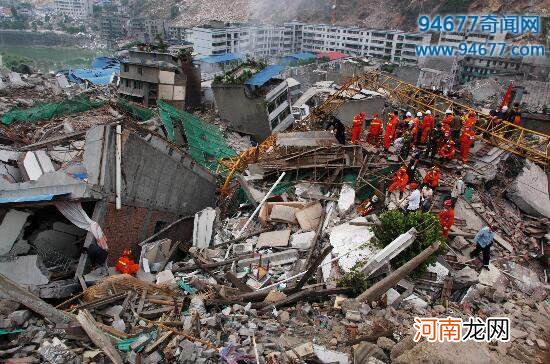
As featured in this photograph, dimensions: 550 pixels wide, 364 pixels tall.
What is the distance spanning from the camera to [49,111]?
1828 cm

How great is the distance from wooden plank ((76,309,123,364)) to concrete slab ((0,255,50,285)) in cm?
208

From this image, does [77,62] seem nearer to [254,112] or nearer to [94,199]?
[254,112]

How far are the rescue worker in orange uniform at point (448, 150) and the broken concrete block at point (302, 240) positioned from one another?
18.9ft

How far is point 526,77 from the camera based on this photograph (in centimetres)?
4828

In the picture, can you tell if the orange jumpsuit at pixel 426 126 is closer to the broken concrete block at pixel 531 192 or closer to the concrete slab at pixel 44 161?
the broken concrete block at pixel 531 192

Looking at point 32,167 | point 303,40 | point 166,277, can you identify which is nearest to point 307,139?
point 166,277

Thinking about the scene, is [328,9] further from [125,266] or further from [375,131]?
[125,266]

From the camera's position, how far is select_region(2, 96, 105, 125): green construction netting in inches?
677

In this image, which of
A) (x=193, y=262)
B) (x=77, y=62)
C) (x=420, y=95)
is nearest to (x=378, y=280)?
(x=193, y=262)

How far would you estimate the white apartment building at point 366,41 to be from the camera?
240 feet

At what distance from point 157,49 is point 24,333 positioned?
2448 centimetres

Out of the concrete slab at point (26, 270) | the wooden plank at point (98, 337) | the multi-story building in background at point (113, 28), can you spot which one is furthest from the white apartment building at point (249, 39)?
the wooden plank at point (98, 337)

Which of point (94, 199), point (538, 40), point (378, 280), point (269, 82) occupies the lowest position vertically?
point (378, 280)

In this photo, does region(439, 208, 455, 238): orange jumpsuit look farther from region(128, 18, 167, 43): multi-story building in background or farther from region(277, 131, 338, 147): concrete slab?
region(128, 18, 167, 43): multi-story building in background
